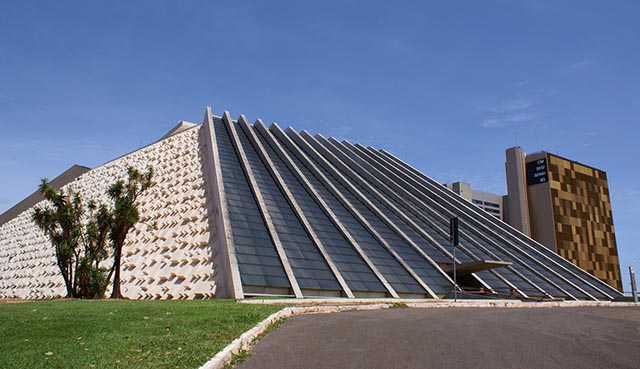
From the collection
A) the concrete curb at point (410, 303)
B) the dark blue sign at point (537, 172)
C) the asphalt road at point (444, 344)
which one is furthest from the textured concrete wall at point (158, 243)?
the dark blue sign at point (537, 172)

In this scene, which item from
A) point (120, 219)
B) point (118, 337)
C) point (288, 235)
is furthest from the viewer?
point (288, 235)

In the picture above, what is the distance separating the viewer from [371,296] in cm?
1986

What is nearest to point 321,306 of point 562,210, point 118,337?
point 118,337

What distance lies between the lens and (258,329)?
9.27 m

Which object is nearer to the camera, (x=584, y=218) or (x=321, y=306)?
(x=321, y=306)

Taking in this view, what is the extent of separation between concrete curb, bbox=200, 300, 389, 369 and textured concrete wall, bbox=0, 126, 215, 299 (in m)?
5.19

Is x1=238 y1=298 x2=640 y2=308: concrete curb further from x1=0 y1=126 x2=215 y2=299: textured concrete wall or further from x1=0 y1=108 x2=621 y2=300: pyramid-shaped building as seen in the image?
x1=0 y1=126 x2=215 y2=299: textured concrete wall

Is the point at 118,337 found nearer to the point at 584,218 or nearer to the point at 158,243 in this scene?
the point at 158,243

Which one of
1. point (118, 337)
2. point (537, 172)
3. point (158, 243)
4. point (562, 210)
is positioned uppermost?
point (537, 172)

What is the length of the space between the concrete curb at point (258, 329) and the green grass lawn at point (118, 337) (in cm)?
17

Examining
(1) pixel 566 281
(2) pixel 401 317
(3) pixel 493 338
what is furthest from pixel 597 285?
(3) pixel 493 338

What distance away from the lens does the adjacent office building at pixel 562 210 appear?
5325 centimetres

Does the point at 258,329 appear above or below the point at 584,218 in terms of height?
below

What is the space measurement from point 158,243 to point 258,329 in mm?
14243
